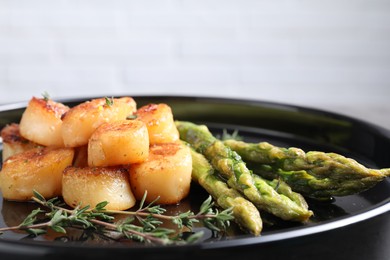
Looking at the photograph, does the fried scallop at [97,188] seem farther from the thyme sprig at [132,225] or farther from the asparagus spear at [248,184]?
the asparagus spear at [248,184]

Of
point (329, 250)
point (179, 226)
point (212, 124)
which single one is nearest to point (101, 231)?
point (179, 226)

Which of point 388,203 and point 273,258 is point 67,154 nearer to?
point 273,258

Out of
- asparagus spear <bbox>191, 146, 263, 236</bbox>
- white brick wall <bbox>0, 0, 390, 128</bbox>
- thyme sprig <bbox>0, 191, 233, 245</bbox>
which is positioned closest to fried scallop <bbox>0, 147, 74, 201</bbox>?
thyme sprig <bbox>0, 191, 233, 245</bbox>

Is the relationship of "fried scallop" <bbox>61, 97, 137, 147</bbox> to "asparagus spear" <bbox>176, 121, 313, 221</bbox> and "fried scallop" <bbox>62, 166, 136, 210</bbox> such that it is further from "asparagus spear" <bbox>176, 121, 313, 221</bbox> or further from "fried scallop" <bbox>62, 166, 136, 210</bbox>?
"asparagus spear" <bbox>176, 121, 313, 221</bbox>

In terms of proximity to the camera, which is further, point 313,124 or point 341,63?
point 341,63

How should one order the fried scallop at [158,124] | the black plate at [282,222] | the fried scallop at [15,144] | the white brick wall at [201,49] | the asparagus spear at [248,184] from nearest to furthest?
the black plate at [282,222] < the asparagus spear at [248,184] < the fried scallop at [158,124] < the fried scallop at [15,144] < the white brick wall at [201,49]

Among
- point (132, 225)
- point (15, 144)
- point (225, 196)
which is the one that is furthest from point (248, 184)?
point (15, 144)

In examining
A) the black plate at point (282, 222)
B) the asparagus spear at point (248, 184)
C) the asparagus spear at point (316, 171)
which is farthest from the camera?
the asparagus spear at point (316, 171)

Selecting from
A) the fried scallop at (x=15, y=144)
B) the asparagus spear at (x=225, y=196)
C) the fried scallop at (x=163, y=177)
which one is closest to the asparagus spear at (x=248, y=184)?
the asparagus spear at (x=225, y=196)

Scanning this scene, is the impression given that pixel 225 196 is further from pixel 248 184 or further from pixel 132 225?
pixel 132 225
